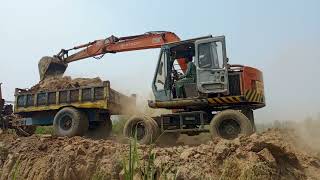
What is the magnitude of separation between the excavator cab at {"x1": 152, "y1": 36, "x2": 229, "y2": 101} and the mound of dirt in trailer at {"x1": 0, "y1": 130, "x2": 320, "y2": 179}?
63.4 inches

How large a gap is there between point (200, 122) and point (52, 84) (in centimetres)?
553

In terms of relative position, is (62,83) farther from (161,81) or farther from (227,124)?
(227,124)

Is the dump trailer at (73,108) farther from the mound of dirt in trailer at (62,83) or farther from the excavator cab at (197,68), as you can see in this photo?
the excavator cab at (197,68)

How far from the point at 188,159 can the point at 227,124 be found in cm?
179

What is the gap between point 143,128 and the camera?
36.2ft

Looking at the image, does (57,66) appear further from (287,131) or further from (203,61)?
(287,131)

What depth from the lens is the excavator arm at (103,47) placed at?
43.0 feet

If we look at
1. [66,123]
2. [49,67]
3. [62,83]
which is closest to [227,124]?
[66,123]

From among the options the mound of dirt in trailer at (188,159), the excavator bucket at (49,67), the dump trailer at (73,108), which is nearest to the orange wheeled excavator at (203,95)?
the mound of dirt in trailer at (188,159)

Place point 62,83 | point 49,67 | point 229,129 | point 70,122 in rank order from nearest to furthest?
point 229,129 < point 70,122 < point 62,83 < point 49,67

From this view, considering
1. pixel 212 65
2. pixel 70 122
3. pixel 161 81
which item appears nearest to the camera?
pixel 212 65

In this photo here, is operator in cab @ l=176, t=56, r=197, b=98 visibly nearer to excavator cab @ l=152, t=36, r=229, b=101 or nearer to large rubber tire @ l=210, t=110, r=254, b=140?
excavator cab @ l=152, t=36, r=229, b=101

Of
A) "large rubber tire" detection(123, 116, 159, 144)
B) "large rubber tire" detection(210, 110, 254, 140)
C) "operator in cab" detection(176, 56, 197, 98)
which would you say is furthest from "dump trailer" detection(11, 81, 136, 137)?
"large rubber tire" detection(210, 110, 254, 140)

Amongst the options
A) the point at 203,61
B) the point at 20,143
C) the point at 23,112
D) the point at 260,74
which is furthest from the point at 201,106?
the point at 23,112
